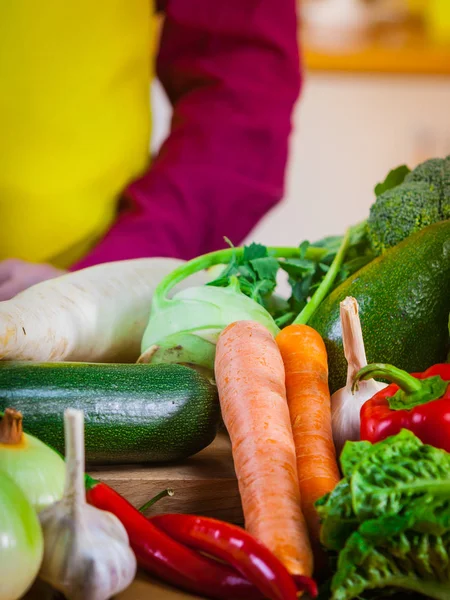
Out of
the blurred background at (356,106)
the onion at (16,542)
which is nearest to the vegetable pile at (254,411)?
the onion at (16,542)

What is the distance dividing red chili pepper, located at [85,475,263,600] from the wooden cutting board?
117mm

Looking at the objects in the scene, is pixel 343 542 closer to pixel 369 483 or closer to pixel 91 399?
pixel 369 483

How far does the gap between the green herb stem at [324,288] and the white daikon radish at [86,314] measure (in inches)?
7.4

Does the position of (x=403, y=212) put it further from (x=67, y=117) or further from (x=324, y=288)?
(x=67, y=117)

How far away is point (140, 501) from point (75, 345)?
0.95 feet

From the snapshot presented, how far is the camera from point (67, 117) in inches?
63.1

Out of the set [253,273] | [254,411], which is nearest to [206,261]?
[253,273]

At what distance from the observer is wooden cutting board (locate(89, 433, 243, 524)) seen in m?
0.83

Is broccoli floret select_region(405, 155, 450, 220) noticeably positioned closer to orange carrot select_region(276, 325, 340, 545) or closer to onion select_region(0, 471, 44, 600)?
orange carrot select_region(276, 325, 340, 545)

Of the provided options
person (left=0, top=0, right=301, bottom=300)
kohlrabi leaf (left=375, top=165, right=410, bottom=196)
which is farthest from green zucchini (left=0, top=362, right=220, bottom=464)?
person (left=0, top=0, right=301, bottom=300)

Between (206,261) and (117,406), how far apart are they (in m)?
0.37

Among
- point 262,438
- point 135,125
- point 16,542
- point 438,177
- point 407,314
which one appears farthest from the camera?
point 135,125

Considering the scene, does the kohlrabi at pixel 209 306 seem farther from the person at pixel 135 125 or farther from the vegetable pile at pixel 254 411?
the person at pixel 135 125

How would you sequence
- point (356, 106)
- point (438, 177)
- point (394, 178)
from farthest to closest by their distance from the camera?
point (356, 106) < point (394, 178) < point (438, 177)
